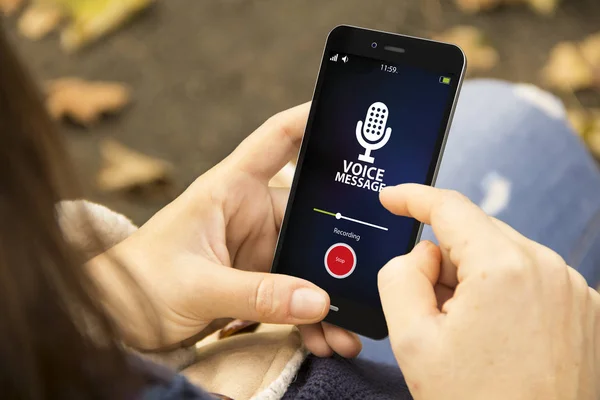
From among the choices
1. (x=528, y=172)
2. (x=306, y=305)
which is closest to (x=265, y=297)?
(x=306, y=305)

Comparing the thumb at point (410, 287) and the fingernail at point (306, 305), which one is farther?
the fingernail at point (306, 305)

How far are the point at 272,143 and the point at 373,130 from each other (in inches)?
5.8

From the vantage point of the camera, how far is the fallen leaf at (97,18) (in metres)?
1.91

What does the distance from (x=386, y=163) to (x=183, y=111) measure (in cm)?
105

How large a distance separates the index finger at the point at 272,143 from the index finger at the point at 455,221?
245mm

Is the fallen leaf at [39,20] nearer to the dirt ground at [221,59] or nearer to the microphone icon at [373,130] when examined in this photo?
the dirt ground at [221,59]

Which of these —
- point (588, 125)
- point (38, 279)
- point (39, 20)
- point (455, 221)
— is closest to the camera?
point (38, 279)

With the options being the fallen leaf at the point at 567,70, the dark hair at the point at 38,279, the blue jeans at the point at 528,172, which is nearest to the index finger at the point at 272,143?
the blue jeans at the point at 528,172

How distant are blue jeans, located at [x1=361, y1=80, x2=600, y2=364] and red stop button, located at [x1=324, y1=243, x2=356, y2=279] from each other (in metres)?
0.18

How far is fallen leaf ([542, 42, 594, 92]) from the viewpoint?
162 centimetres

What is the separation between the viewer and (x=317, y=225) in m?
0.85

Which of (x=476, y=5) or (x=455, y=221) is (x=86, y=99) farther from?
(x=455, y=221)

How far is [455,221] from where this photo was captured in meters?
0.61

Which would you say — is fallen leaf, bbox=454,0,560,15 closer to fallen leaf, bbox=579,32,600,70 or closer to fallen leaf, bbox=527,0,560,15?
fallen leaf, bbox=527,0,560,15
